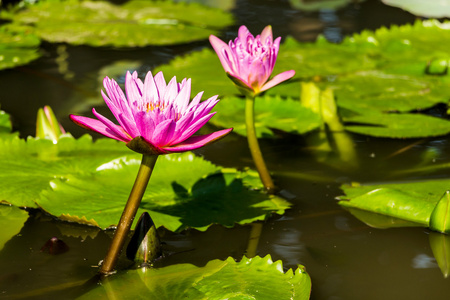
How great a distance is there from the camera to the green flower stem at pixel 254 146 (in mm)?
1538

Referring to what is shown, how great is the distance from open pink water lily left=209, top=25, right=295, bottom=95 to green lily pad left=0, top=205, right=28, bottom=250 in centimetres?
63

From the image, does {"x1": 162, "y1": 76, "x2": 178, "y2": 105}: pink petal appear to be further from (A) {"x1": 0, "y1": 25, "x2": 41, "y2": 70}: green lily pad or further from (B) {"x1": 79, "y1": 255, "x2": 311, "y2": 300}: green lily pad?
(A) {"x1": 0, "y1": 25, "x2": 41, "y2": 70}: green lily pad

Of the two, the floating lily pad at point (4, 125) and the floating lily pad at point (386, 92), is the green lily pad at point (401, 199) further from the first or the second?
the floating lily pad at point (4, 125)

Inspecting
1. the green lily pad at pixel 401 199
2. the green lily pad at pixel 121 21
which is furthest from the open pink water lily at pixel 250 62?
the green lily pad at pixel 121 21

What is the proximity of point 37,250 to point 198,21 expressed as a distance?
8.73 ft

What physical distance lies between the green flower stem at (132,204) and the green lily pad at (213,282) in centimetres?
6

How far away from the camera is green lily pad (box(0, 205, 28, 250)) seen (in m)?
1.39

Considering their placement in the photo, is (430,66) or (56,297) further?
(430,66)

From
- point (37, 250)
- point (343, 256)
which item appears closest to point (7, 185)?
point (37, 250)

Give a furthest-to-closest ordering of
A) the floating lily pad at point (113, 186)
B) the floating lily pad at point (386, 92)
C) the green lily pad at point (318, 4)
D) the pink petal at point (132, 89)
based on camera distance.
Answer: the green lily pad at point (318, 4) < the floating lily pad at point (386, 92) < the floating lily pad at point (113, 186) < the pink petal at point (132, 89)

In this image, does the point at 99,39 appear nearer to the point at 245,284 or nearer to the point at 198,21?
the point at 198,21

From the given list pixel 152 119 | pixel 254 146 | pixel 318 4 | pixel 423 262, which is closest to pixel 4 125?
pixel 254 146

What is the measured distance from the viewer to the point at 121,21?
12.0 ft

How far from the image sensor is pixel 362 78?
2.49 m
